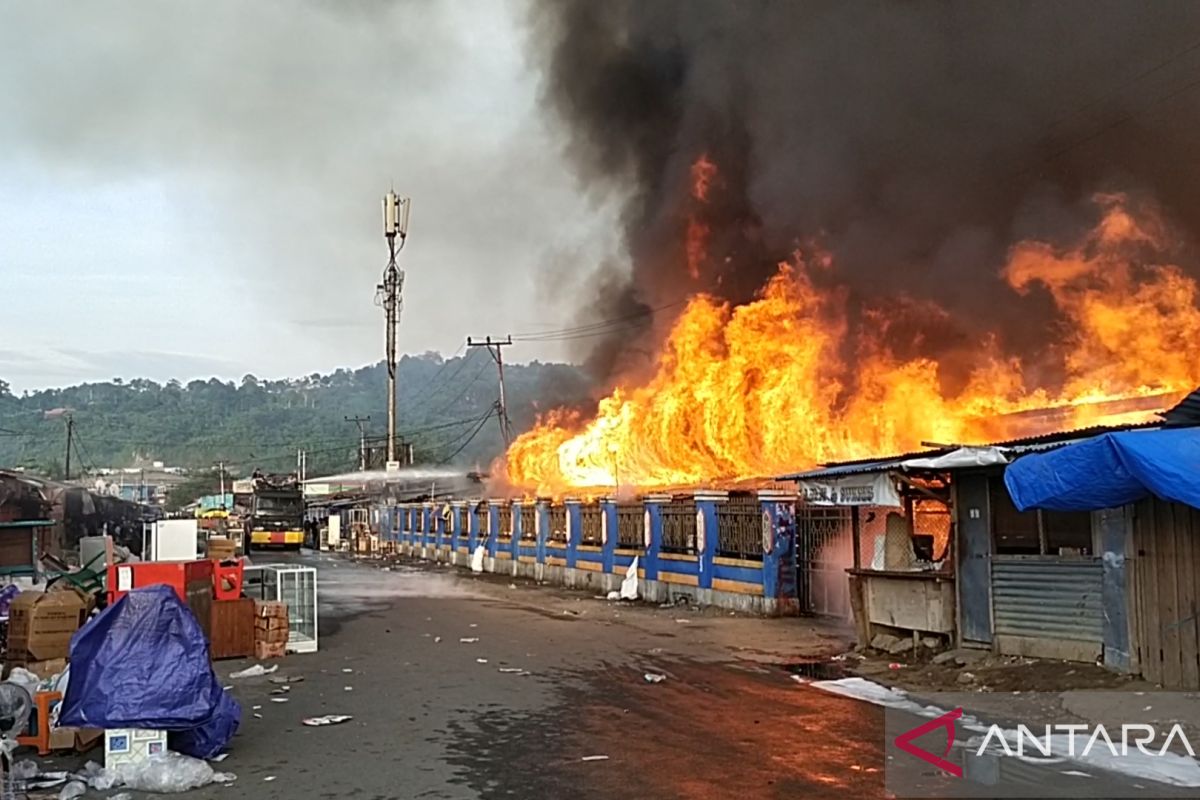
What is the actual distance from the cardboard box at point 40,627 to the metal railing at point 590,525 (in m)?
15.3

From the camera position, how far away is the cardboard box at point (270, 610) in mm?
13039

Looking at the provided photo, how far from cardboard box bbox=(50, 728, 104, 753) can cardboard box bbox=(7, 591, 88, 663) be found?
3198 millimetres

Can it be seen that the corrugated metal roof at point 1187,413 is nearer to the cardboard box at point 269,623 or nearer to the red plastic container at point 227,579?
the cardboard box at point 269,623

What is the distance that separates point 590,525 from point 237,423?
110 meters

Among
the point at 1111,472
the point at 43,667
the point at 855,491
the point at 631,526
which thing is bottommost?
the point at 43,667

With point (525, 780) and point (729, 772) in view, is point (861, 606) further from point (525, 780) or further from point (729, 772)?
point (525, 780)

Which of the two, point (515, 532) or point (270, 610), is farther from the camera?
point (515, 532)

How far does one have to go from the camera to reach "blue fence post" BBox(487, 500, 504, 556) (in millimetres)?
33094

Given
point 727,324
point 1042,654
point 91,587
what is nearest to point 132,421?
point 727,324

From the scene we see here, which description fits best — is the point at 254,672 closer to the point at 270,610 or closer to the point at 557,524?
the point at 270,610

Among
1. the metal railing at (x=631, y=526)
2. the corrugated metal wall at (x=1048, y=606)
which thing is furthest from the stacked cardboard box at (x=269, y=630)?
the metal railing at (x=631, y=526)

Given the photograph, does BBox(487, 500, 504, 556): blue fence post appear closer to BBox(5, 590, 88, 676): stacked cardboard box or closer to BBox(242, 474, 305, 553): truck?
BBox(242, 474, 305, 553): truck

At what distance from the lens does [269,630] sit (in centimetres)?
1300

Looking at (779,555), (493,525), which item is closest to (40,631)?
(779,555)
